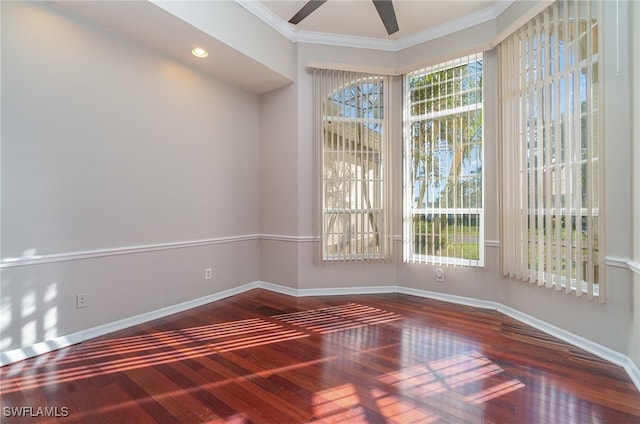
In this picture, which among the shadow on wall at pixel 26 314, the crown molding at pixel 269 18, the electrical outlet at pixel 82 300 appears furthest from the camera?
the crown molding at pixel 269 18

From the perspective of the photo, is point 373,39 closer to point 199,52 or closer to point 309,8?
point 309,8

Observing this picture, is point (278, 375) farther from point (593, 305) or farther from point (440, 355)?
point (593, 305)

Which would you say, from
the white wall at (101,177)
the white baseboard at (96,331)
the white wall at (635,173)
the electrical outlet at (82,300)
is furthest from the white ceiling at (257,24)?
the white baseboard at (96,331)

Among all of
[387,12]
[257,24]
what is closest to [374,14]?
[387,12]

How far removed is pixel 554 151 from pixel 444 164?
1084mm

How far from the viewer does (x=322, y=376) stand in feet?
6.41

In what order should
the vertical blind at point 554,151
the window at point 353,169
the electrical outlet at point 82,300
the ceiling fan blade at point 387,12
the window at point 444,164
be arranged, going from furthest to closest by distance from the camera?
1. the window at point 353,169
2. the window at point 444,164
3. the ceiling fan blade at point 387,12
4. the electrical outlet at point 82,300
5. the vertical blind at point 554,151

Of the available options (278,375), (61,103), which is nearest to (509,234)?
(278,375)

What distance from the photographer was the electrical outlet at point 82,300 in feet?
8.00

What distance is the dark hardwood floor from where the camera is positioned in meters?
1.61

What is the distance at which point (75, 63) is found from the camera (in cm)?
243

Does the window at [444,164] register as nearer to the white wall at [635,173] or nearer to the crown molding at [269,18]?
the white wall at [635,173]

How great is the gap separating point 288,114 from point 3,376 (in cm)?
345

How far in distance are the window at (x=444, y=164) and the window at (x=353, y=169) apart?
36 centimetres
